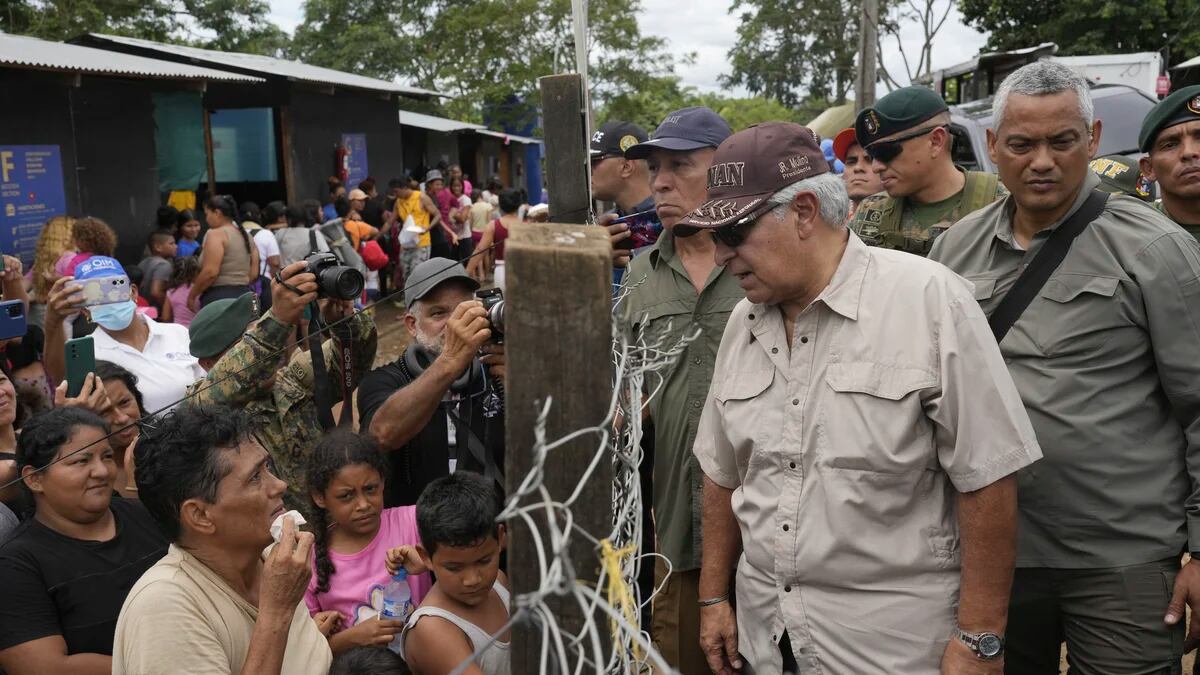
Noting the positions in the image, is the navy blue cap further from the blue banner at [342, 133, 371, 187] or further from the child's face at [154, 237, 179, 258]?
the blue banner at [342, 133, 371, 187]

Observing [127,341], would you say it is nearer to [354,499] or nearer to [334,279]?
[334,279]

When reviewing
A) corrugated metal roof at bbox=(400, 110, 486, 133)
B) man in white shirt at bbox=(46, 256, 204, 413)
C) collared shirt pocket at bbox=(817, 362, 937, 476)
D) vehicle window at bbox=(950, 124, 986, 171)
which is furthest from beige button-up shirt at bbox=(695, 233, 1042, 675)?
corrugated metal roof at bbox=(400, 110, 486, 133)

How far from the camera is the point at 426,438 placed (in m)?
3.42

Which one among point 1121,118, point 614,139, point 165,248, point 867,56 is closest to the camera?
point 614,139

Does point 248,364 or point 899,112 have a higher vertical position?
point 899,112

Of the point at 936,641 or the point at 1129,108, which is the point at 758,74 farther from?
the point at 936,641

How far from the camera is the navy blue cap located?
3076 millimetres

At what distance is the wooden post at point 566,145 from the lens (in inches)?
87.9

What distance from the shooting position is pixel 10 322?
380 cm

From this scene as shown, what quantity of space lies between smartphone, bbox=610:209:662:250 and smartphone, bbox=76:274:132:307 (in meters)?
2.32

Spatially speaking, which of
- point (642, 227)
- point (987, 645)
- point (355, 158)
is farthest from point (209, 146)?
point (987, 645)

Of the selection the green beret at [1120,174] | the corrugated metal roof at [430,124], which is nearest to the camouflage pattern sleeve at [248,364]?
the green beret at [1120,174]

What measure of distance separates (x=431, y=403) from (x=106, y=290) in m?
2.13

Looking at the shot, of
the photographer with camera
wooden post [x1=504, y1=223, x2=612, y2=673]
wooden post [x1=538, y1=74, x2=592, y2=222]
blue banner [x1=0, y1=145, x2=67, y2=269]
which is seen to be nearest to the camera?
wooden post [x1=504, y1=223, x2=612, y2=673]
